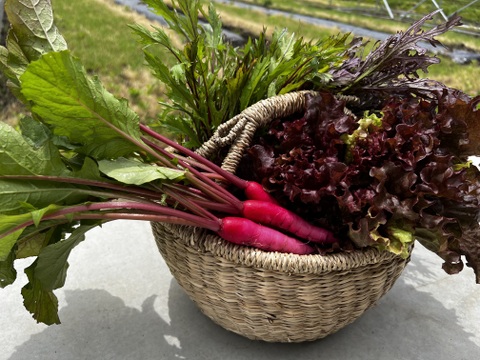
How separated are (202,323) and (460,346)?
896mm

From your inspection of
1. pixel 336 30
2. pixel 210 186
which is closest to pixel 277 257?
pixel 210 186

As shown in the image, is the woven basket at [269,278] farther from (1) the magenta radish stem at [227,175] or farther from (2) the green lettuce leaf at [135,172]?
(2) the green lettuce leaf at [135,172]

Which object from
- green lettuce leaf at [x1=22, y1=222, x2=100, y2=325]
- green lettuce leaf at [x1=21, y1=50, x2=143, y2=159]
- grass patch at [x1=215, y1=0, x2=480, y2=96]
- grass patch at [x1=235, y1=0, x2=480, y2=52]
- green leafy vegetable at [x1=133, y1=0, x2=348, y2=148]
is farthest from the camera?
grass patch at [x1=235, y1=0, x2=480, y2=52]

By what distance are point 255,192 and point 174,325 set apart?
606 millimetres

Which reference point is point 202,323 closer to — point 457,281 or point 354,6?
point 457,281

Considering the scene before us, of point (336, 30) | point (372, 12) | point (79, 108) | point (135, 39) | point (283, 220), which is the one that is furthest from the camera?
point (372, 12)

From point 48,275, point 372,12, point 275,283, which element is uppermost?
point 275,283

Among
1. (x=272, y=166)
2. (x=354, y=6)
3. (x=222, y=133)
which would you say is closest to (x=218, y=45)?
(x=222, y=133)

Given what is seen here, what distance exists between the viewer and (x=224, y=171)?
Answer: 1595 mm

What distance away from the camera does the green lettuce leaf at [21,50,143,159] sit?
1.28 m

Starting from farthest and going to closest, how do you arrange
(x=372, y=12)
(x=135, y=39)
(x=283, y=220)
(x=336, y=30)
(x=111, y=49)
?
(x=372, y=12) → (x=336, y=30) → (x=111, y=49) → (x=135, y=39) → (x=283, y=220)

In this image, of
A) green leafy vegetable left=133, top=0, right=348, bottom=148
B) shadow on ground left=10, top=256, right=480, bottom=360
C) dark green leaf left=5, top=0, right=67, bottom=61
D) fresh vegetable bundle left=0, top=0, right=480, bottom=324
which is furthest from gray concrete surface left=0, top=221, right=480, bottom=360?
dark green leaf left=5, top=0, right=67, bottom=61

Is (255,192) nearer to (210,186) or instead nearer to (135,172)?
(210,186)

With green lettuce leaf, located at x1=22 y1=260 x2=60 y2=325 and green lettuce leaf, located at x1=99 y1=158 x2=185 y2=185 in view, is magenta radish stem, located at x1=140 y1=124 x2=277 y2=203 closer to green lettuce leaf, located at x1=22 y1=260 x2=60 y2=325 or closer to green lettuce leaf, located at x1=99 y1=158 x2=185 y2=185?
green lettuce leaf, located at x1=99 y1=158 x2=185 y2=185
